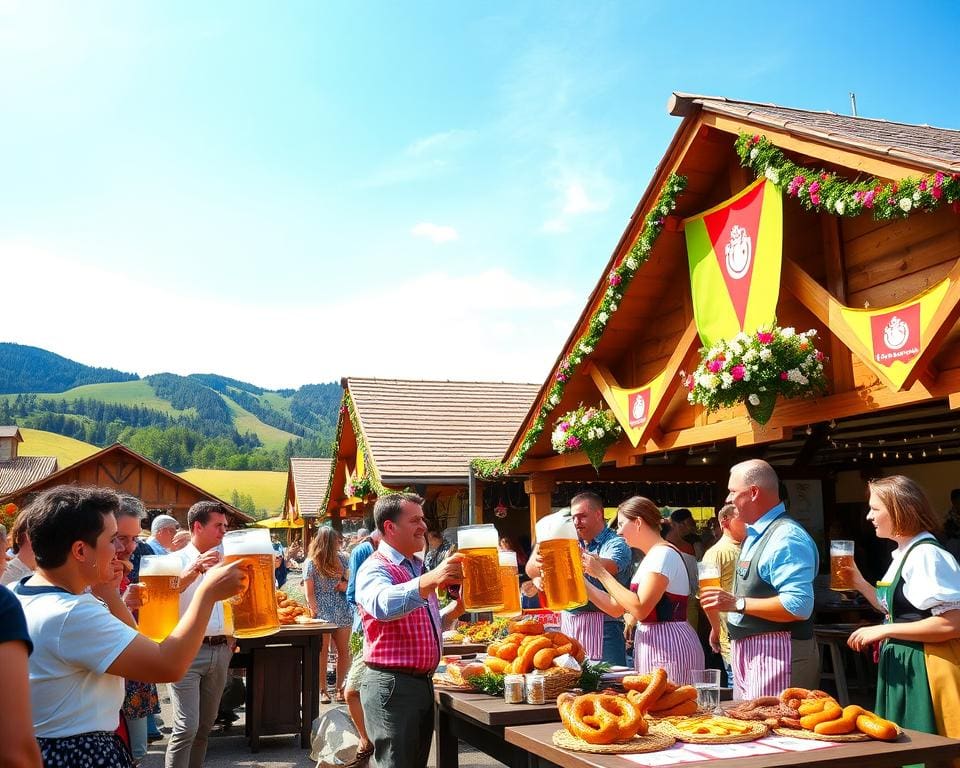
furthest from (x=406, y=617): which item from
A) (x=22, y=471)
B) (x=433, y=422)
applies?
(x=22, y=471)

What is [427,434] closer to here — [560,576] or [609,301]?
[609,301]

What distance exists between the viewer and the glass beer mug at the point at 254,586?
8.41 ft

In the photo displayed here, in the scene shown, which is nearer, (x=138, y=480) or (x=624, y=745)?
(x=624, y=745)

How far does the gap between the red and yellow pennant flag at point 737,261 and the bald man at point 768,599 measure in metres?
2.25

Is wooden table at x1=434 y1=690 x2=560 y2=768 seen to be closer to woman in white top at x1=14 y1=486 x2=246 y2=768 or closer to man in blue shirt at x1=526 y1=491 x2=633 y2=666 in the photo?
woman in white top at x1=14 y1=486 x2=246 y2=768

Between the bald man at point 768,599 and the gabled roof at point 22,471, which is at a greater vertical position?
the gabled roof at point 22,471

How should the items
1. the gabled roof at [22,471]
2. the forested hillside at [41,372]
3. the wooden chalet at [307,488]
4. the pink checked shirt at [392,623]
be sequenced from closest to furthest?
1. the pink checked shirt at [392,623]
2. the wooden chalet at [307,488]
3. the gabled roof at [22,471]
4. the forested hillside at [41,372]

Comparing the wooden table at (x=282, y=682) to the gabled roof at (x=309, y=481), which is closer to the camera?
the wooden table at (x=282, y=682)

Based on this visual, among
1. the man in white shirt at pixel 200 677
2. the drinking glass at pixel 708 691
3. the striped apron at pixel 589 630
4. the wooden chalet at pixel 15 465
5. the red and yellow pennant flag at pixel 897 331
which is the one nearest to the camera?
the drinking glass at pixel 708 691

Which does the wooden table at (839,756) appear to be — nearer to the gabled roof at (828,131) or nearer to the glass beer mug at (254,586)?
the glass beer mug at (254,586)

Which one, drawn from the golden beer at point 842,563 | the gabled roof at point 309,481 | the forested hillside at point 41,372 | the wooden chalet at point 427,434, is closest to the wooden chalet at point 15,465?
the gabled roof at point 309,481

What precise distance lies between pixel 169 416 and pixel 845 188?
162 m

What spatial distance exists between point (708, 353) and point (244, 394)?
197782mm

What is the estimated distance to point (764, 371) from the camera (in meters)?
5.27
